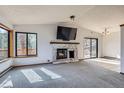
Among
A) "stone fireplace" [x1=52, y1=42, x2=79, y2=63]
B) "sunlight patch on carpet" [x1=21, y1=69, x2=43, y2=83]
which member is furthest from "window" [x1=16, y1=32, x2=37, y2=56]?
"sunlight patch on carpet" [x1=21, y1=69, x2=43, y2=83]

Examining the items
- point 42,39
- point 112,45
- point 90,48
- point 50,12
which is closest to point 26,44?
point 42,39

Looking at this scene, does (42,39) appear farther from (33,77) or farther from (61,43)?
(33,77)

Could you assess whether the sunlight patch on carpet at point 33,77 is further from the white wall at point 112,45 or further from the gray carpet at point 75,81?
the white wall at point 112,45

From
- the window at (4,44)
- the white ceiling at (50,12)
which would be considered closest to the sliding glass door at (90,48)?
the white ceiling at (50,12)

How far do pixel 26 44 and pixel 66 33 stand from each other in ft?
8.89

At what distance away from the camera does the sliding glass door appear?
9.22m

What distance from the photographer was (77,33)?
336 inches

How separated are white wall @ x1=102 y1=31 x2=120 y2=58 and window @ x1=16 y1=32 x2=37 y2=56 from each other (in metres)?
6.23

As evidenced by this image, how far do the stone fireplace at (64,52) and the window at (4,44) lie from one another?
108 inches

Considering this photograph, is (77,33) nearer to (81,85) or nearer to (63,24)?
(63,24)

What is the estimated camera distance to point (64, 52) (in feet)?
26.0
